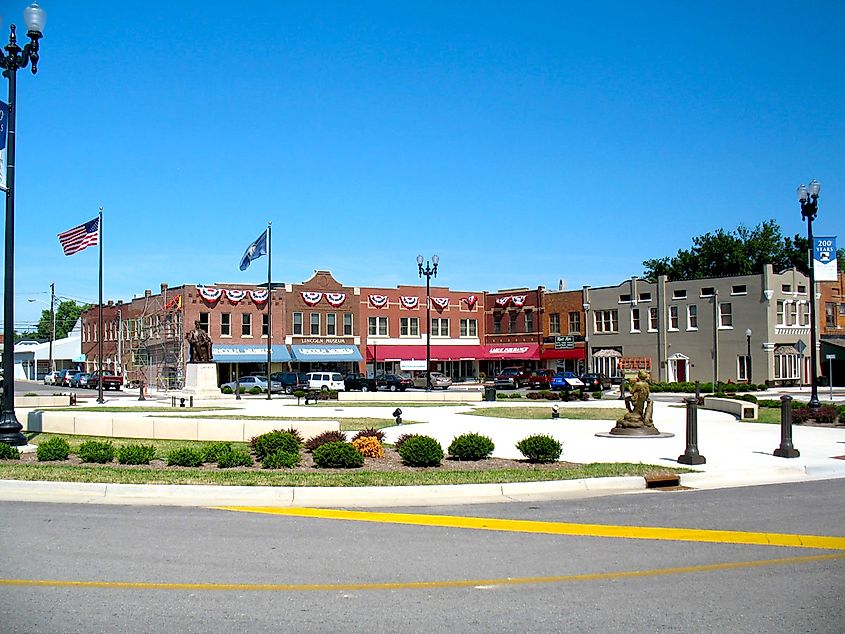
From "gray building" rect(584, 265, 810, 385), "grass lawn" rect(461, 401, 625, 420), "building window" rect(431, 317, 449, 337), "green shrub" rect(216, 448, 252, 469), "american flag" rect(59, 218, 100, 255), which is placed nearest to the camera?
"green shrub" rect(216, 448, 252, 469)

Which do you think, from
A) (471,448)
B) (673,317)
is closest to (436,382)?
(673,317)

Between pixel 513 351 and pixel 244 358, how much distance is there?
Result: 2543 cm

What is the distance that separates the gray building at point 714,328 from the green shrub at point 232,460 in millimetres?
51972

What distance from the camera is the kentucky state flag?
1901 inches

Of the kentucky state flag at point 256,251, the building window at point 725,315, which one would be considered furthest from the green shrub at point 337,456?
the building window at point 725,315

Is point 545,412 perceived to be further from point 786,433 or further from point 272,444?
point 272,444

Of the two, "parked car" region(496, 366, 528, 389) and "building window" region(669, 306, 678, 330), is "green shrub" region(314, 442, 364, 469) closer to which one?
"parked car" region(496, 366, 528, 389)

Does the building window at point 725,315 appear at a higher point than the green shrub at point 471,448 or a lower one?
higher

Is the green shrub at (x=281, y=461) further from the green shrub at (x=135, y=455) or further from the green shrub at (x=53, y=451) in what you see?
the green shrub at (x=53, y=451)

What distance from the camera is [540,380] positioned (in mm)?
64688

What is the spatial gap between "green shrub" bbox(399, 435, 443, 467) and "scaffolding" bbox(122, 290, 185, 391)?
163 ft

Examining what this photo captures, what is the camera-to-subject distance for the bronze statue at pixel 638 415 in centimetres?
2127

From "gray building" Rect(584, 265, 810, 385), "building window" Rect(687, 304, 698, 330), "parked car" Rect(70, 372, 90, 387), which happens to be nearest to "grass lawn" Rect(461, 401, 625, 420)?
"gray building" Rect(584, 265, 810, 385)

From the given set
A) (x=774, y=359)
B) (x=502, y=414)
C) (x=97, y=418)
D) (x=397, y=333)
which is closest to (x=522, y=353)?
(x=397, y=333)
